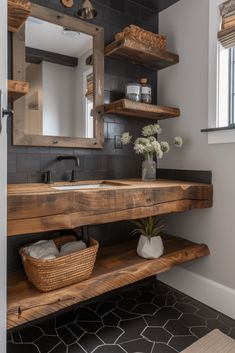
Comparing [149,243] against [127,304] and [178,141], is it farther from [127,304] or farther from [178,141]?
[178,141]

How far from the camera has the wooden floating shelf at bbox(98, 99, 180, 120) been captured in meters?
1.84

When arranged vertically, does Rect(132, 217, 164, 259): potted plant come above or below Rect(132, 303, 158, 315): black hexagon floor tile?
above

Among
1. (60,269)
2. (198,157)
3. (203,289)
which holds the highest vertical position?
(198,157)

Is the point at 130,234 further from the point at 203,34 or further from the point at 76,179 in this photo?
the point at 203,34

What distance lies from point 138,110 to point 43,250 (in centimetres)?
114

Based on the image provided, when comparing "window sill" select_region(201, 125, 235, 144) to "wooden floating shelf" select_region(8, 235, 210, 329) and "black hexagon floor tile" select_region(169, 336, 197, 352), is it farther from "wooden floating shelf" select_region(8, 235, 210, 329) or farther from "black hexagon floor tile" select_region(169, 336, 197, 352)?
"black hexagon floor tile" select_region(169, 336, 197, 352)

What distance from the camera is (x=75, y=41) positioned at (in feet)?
6.21

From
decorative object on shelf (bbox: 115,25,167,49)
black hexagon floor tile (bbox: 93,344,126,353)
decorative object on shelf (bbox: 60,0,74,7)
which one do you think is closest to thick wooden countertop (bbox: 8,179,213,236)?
black hexagon floor tile (bbox: 93,344,126,353)

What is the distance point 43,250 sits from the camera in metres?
1.51

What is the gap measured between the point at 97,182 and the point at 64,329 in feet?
3.16

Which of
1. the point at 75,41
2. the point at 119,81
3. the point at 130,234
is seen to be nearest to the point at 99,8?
the point at 75,41

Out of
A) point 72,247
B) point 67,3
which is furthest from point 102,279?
point 67,3

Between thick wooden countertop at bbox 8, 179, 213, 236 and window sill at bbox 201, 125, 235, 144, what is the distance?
0.38m

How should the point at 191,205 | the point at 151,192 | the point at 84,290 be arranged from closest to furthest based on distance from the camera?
the point at 84,290
the point at 151,192
the point at 191,205
